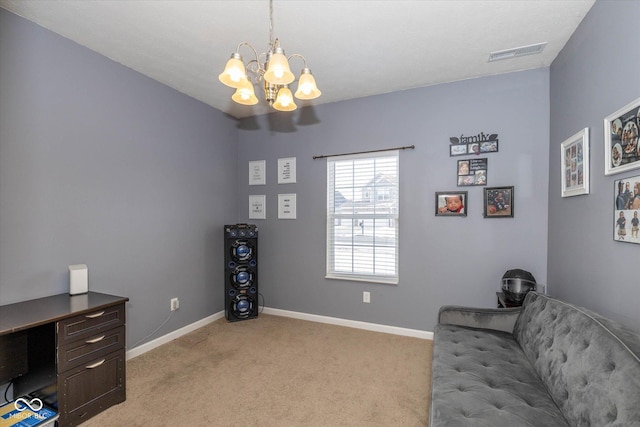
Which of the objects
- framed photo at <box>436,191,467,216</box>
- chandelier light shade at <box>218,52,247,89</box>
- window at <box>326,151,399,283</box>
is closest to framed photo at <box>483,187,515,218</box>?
framed photo at <box>436,191,467,216</box>

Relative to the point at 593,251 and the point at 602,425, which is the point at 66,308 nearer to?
the point at 602,425

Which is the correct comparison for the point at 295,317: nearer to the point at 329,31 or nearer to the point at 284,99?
the point at 284,99

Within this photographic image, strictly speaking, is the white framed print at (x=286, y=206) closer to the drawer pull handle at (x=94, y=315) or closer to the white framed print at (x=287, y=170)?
the white framed print at (x=287, y=170)

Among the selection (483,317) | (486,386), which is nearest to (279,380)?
(486,386)

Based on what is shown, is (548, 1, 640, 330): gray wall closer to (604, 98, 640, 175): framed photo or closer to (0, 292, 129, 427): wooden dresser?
(604, 98, 640, 175): framed photo

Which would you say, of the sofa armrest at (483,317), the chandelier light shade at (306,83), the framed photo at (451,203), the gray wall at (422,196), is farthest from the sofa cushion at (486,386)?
the chandelier light shade at (306,83)

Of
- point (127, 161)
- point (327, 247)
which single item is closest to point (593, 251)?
point (327, 247)

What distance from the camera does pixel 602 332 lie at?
1.28 m

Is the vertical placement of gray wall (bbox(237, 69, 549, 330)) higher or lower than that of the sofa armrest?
higher

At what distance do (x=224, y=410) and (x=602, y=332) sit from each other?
2171mm

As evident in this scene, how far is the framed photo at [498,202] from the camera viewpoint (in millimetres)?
2869

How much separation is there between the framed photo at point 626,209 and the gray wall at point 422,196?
1.21 meters

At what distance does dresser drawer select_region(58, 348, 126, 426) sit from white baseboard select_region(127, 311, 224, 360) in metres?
0.72

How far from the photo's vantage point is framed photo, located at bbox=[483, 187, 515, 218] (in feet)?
9.41
